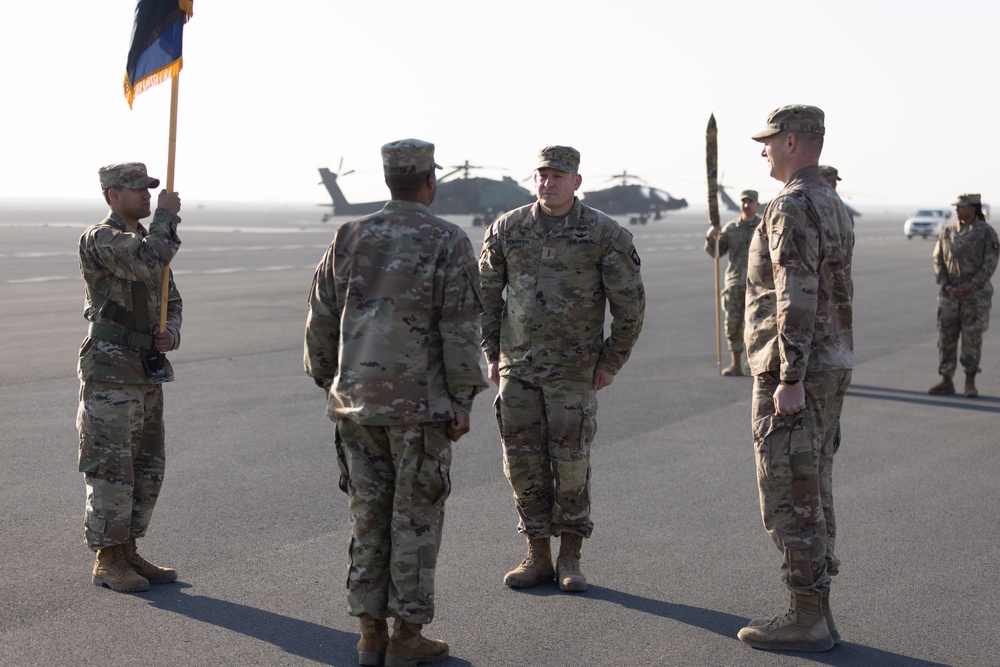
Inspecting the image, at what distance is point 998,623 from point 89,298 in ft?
14.8

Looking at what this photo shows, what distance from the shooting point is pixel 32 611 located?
4.94 metres

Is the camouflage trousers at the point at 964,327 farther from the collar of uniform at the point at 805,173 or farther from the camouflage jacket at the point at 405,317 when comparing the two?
the camouflage jacket at the point at 405,317

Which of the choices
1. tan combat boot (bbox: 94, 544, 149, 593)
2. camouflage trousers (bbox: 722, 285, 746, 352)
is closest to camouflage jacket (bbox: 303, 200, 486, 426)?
tan combat boot (bbox: 94, 544, 149, 593)

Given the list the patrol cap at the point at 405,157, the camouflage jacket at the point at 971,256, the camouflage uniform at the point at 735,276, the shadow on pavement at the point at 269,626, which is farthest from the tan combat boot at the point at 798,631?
the camouflage uniform at the point at 735,276

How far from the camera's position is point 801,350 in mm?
4555

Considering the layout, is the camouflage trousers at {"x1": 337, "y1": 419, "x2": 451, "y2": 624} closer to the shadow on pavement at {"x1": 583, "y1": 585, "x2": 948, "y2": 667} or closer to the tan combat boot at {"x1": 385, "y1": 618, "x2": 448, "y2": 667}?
the tan combat boot at {"x1": 385, "y1": 618, "x2": 448, "y2": 667}

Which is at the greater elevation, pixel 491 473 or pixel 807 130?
pixel 807 130

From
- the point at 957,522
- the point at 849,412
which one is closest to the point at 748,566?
the point at 957,522

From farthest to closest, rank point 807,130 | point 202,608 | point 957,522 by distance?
point 957,522
point 202,608
point 807,130

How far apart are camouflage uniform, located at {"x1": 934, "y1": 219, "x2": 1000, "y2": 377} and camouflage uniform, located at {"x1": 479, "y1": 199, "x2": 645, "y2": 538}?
6549 mm

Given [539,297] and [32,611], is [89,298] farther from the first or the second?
[539,297]

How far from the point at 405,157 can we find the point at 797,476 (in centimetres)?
208

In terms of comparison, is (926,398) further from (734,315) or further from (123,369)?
(123,369)

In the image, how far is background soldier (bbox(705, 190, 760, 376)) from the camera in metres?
12.1
